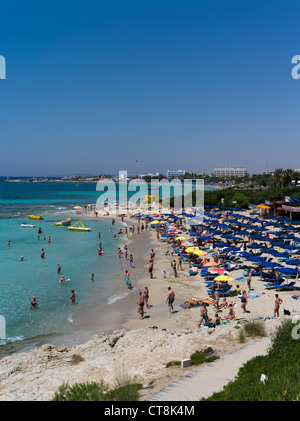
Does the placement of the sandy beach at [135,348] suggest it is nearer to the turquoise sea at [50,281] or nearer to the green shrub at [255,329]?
the green shrub at [255,329]

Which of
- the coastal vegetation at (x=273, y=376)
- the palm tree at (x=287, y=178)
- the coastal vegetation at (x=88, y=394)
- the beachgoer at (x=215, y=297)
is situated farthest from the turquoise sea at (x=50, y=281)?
the palm tree at (x=287, y=178)

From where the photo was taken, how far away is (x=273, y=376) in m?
6.68

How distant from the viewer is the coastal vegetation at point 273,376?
5809mm

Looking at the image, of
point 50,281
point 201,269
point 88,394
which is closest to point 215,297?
point 201,269

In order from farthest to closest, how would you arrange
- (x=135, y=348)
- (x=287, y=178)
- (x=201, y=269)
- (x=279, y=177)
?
(x=287, y=178), (x=279, y=177), (x=201, y=269), (x=135, y=348)

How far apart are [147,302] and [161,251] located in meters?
14.6

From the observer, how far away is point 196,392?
6934mm

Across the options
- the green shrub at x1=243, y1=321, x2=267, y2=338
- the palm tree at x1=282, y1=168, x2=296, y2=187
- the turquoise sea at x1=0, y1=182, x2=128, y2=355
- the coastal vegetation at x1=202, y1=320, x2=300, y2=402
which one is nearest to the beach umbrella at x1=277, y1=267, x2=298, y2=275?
the green shrub at x1=243, y1=321, x2=267, y2=338

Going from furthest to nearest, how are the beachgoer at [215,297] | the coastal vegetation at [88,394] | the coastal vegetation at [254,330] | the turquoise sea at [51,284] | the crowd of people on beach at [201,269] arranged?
1. the beachgoer at [215,297]
2. the crowd of people on beach at [201,269]
3. the turquoise sea at [51,284]
4. the coastal vegetation at [254,330]
5. the coastal vegetation at [88,394]

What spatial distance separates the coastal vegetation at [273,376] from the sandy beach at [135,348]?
1.81m

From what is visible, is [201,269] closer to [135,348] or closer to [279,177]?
Result: [135,348]

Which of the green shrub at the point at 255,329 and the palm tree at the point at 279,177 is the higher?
the palm tree at the point at 279,177

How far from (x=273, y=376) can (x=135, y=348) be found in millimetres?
5810
